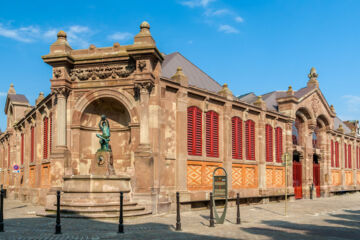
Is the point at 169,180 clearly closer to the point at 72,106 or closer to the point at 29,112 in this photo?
the point at 72,106

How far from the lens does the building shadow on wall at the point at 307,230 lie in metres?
11.1

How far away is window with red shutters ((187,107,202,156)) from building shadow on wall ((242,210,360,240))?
6.50 metres

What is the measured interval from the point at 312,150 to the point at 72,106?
805 inches

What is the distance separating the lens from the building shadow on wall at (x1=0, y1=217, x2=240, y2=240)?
10.5 m

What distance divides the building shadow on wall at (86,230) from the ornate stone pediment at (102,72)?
6.97 m

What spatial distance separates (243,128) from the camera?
23.6 metres

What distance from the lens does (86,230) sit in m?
11.6

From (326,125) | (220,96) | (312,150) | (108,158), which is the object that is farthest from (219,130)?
(326,125)

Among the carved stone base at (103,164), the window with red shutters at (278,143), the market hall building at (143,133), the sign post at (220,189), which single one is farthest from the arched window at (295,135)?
the sign post at (220,189)

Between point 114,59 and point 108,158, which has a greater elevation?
point 114,59

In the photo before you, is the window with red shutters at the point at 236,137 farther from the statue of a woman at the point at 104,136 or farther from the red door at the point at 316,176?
the red door at the point at 316,176

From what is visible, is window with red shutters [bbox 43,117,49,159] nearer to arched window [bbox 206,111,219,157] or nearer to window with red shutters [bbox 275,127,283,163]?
arched window [bbox 206,111,219,157]

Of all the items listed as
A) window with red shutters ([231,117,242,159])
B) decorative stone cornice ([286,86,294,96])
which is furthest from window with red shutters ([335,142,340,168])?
window with red shutters ([231,117,242,159])

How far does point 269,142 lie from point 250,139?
2.47 metres
